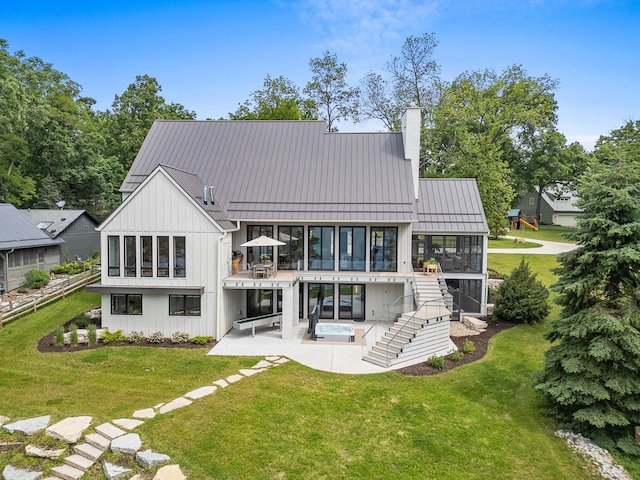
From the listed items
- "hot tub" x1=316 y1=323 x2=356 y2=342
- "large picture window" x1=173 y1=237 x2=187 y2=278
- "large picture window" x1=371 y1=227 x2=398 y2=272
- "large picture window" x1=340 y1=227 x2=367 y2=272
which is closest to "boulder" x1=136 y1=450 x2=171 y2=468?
"hot tub" x1=316 y1=323 x2=356 y2=342

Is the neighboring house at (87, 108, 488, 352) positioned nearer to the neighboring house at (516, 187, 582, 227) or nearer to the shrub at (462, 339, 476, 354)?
the shrub at (462, 339, 476, 354)

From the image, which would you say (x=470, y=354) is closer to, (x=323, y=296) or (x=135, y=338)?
(x=323, y=296)

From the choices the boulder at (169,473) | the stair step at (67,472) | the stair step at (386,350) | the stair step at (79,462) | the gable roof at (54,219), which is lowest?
the stair step at (67,472)

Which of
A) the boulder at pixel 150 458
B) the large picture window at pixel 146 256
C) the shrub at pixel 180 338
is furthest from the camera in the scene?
the large picture window at pixel 146 256

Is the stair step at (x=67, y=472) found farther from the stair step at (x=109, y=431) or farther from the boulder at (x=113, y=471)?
the stair step at (x=109, y=431)

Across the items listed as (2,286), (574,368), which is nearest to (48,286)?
(2,286)

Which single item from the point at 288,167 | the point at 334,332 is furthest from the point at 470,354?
the point at 288,167

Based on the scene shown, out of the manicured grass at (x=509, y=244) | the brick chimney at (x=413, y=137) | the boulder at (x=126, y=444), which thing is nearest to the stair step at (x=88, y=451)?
the boulder at (x=126, y=444)
